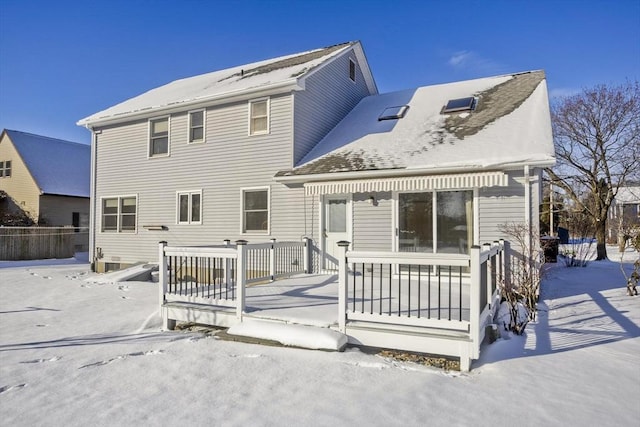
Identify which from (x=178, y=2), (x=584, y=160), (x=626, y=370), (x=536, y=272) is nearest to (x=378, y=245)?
(x=536, y=272)

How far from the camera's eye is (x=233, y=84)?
13.4 metres

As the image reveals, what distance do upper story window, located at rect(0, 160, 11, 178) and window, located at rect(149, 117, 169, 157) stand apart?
56.0 feet

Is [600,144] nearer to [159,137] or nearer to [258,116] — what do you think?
[258,116]

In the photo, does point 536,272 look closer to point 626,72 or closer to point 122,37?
point 122,37

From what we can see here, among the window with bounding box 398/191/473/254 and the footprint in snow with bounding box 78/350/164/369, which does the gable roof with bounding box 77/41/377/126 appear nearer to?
the window with bounding box 398/191/473/254

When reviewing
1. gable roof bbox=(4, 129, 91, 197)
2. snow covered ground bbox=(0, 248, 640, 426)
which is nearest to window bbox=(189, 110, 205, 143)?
snow covered ground bbox=(0, 248, 640, 426)

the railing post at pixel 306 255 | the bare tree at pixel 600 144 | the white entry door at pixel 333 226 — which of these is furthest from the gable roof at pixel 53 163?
the bare tree at pixel 600 144

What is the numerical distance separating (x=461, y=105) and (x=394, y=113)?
2.10 metres

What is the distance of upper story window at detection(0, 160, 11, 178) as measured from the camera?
24.7 m

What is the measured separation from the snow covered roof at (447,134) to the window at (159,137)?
209 inches

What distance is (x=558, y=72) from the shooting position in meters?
20.0

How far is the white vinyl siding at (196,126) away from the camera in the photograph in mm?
13052

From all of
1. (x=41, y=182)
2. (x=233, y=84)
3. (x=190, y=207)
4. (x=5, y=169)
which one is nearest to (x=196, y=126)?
(x=233, y=84)

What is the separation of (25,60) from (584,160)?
2679 cm
